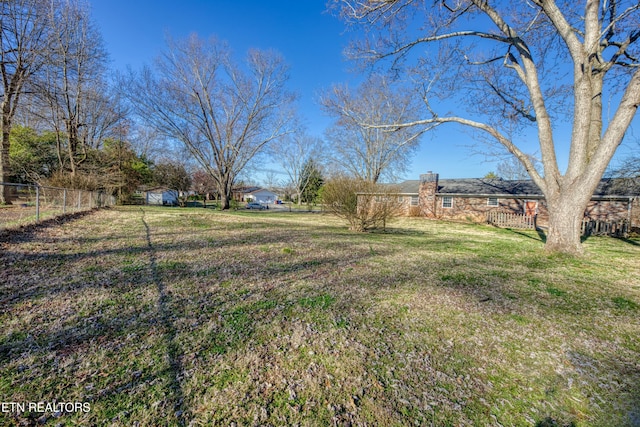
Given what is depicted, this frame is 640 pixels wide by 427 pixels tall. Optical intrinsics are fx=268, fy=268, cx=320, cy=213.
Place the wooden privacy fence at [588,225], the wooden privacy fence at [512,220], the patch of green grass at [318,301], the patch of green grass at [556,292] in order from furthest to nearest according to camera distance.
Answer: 1. the wooden privacy fence at [512,220]
2. the wooden privacy fence at [588,225]
3. the patch of green grass at [556,292]
4. the patch of green grass at [318,301]

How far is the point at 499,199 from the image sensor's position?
19797 millimetres

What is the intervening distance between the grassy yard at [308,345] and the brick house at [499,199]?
34.8 feet

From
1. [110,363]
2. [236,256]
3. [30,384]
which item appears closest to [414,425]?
[110,363]

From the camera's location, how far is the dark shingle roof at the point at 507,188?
50.3ft

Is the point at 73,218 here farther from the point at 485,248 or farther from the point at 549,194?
the point at 549,194

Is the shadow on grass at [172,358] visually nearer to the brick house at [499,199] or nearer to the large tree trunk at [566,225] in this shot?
the large tree trunk at [566,225]

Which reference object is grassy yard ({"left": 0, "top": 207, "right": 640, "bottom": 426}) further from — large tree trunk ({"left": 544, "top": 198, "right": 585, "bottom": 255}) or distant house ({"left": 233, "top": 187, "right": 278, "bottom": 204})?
distant house ({"left": 233, "top": 187, "right": 278, "bottom": 204})

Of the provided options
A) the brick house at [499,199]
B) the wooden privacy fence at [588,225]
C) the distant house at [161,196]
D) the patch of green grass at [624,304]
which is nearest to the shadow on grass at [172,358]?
the patch of green grass at [624,304]

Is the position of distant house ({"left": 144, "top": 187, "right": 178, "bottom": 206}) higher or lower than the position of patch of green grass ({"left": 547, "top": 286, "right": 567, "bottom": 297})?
higher

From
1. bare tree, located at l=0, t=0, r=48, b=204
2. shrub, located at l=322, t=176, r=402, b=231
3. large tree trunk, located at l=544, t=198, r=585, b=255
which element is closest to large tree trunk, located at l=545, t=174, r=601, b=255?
large tree trunk, located at l=544, t=198, r=585, b=255

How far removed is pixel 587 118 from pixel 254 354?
9.13m

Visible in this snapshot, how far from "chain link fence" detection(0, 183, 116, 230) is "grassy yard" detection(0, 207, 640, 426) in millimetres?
3530

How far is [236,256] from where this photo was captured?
5785 millimetres

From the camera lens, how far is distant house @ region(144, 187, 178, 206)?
3766 cm
